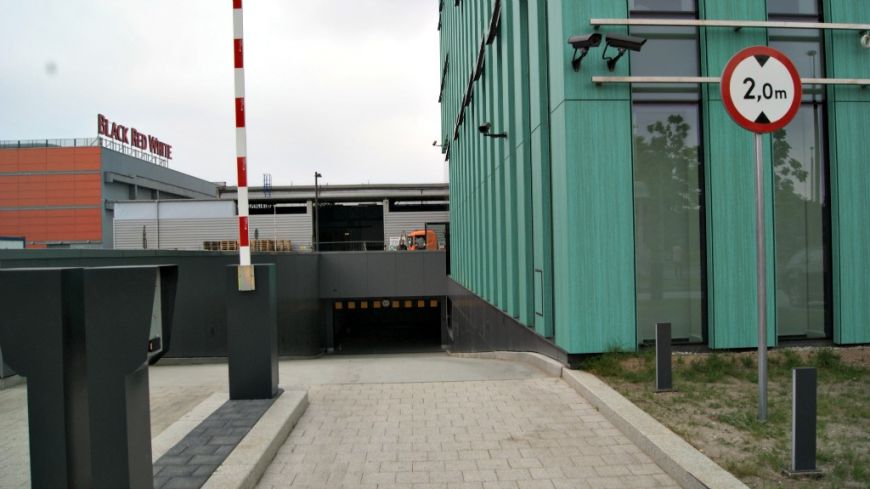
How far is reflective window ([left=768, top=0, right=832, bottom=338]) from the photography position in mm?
8297

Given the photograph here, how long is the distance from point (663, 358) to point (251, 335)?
4214mm

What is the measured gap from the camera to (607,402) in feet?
19.5

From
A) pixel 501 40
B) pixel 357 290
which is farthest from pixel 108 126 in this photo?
pixel 501 40

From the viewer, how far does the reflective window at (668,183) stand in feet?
26.5

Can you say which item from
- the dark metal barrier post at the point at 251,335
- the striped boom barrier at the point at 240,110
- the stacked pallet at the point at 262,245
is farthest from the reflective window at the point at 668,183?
the stacked pallet at the point at 262,245

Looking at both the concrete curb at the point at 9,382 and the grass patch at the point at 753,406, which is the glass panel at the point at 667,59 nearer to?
the grass patch at the point at 753,406

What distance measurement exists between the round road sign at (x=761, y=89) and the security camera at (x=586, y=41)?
2.19 m

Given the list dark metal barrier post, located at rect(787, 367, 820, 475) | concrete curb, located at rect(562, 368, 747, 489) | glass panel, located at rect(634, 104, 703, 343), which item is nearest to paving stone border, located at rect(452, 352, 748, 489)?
concrete curb, located at rect(562, 368, 747, 489)

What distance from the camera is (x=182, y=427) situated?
557 cm

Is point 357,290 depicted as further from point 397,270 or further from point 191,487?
point 191,487

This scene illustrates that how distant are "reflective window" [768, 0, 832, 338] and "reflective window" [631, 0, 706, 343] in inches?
43.7

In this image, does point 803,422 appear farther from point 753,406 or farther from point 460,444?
point 460,444

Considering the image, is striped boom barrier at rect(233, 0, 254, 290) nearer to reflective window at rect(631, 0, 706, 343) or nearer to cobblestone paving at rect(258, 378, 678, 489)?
cobblestone paving at rect(258, 378, 678, 489)

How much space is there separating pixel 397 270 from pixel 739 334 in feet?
75.9
